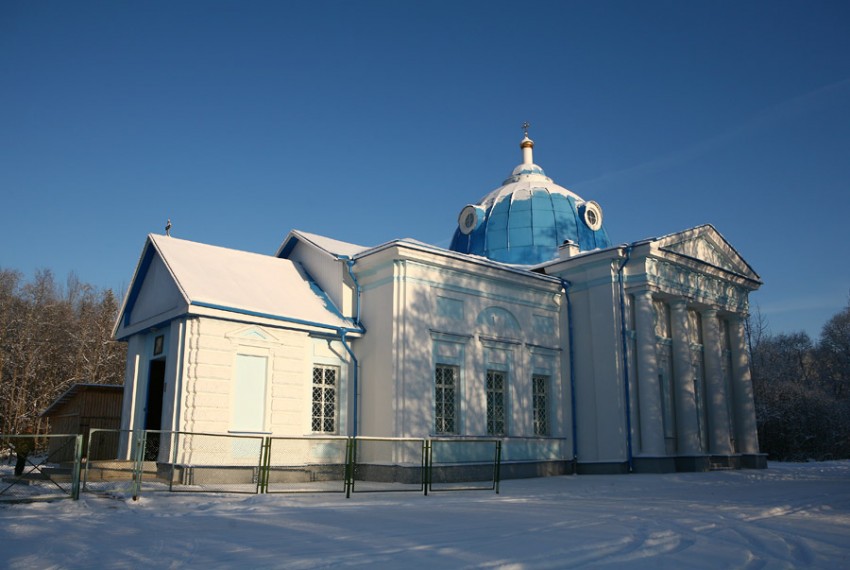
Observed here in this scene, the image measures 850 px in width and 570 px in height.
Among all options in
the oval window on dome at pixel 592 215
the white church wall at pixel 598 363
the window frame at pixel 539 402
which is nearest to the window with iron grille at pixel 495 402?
the window frame at pixel 539 402

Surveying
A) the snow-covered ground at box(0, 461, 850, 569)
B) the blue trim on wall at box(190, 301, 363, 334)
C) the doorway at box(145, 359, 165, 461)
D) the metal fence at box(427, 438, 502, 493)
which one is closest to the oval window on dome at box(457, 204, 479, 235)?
the blue trim on wall at box(190, 301, 363, 334)

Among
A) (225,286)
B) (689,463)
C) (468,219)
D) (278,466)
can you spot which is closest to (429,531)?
(278,466)

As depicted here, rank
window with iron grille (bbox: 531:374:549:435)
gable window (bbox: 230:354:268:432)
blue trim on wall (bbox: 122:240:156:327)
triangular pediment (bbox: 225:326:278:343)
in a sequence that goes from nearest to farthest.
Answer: gable window (bbox: 230:354:268:432), triangular pediment (bbox: 225:326:278:343), blue trim on wall (bbox: 122:240:156:327), window with iron grille (bbox: 531:374:549:435)

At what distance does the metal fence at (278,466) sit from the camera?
45.0ft

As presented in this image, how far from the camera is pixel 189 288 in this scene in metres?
16.0

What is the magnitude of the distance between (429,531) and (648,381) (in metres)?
13.9

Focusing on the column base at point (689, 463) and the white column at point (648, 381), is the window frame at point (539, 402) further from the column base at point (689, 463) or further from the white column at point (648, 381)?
the column base at point (689, 463)

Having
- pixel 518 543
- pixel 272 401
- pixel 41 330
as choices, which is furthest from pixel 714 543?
pixel 41 330

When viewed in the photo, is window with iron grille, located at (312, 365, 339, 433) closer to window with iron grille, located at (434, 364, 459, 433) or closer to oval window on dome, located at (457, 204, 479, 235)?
window with iron grille, located at (434, 364, 459, 433)

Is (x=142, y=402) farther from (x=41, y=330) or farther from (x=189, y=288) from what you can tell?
(x=41, y=330)

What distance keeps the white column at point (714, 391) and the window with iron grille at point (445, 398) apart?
10217 millimetres

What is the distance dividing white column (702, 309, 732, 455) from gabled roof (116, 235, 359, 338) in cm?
1304

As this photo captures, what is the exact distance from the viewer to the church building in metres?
16.7

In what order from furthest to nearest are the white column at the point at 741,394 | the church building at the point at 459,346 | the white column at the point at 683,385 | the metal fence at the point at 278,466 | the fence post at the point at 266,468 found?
the white column at the point at 741,394
the white column at the point at 683,385
the church building at the point at 459,346
the metal fence at the point at 278,466
the fence post at the point at 266,468
